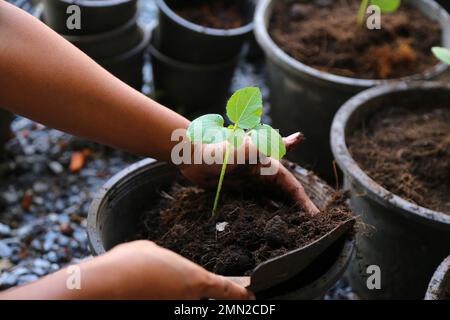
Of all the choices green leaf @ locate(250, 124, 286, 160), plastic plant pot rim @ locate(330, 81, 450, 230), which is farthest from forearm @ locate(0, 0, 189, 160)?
plastic plant pot rim @ locate(330, 81, 450, 230)

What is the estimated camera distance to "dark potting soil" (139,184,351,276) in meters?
1.16

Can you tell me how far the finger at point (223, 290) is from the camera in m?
0.92

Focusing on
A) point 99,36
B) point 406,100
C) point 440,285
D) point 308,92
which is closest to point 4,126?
point 99,36

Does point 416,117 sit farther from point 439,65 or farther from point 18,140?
point 18,140

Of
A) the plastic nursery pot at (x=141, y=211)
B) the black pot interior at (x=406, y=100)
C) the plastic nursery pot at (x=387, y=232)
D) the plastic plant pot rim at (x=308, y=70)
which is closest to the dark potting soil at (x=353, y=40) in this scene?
the plastic plant pot rim at (x=308, y=70)

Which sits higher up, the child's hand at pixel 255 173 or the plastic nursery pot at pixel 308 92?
the child's hand at pixel 255 173

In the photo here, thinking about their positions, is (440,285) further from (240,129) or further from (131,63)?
(131,63)

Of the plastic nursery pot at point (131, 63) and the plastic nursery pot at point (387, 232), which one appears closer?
the plastic nursery pot at point (387, 232)

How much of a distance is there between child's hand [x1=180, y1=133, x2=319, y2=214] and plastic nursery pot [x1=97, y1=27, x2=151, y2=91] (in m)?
Result: 0.92

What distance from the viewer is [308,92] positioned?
195 centimetres

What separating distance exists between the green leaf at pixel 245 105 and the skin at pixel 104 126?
0.14 m

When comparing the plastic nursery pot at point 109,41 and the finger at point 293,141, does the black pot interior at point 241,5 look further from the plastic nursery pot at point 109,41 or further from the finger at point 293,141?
the finger at point 293,141

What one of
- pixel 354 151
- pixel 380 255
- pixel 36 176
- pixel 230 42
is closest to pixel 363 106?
pixel 354 151

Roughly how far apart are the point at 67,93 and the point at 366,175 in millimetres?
767
